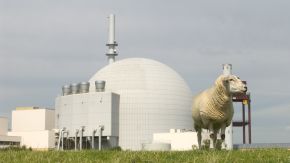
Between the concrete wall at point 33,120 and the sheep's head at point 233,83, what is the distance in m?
122

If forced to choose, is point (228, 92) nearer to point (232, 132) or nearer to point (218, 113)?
point (218, 113)

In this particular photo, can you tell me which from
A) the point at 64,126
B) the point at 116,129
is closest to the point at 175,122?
the point at 116,129

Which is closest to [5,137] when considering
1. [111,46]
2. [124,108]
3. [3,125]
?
[3,125]

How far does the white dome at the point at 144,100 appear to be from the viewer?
114m

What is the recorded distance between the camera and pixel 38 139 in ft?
429

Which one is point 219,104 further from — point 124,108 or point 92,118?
point 124,108

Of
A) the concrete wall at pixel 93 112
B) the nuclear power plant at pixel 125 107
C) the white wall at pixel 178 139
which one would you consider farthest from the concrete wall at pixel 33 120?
the white wall at pixel 178 139

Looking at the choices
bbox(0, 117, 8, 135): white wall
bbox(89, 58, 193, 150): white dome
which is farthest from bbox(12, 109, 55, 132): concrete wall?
bbox(89, 58, 193, 150): white dome

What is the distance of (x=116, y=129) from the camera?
113312 millimetres

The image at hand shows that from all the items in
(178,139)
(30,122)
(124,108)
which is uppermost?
(124,108)

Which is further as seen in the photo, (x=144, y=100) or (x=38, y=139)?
(x=38, y=139)

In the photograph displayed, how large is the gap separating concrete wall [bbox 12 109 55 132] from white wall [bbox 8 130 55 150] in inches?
132

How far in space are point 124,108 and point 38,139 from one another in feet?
97.4

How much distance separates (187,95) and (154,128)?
13198mm
